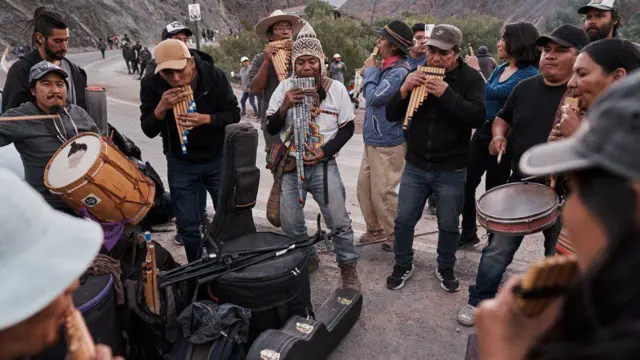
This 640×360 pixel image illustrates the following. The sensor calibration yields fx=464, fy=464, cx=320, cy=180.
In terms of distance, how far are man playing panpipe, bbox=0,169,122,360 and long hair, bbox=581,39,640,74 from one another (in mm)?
2429

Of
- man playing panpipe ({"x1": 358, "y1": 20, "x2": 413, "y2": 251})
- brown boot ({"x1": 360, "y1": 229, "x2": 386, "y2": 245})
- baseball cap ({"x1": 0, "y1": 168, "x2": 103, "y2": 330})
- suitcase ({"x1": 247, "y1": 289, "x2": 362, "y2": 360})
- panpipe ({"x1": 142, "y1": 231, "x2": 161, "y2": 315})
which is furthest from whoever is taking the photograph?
Answer: brown boot ({"x1": 360, "y1": 229, "x2": 386, "y2": 245})

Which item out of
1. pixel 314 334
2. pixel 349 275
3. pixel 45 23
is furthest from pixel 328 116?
pixel 45 23

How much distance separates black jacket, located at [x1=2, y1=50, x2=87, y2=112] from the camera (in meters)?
3.80

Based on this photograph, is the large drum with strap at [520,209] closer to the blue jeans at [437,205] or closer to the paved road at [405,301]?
the blue jeans at [437,205]

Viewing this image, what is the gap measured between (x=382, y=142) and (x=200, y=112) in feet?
5.35

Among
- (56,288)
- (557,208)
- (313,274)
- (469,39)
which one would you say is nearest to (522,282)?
(56,288)

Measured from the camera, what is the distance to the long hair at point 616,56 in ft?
7.57

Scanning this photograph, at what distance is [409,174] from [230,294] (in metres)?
1.63

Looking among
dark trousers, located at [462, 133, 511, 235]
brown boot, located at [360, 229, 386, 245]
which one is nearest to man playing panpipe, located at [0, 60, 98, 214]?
brown boot, located at [360, 229, 386, 245]

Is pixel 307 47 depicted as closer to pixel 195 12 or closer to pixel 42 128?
pixel 42 128

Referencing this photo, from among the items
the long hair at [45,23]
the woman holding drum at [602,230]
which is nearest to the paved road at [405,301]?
the long hair at [45,23]

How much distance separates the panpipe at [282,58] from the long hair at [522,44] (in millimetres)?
1953

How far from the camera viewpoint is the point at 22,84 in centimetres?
388

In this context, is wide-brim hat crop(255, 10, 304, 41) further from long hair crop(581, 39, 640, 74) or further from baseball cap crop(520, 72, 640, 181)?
baseball cap crop(520, 72, 640, 181)
